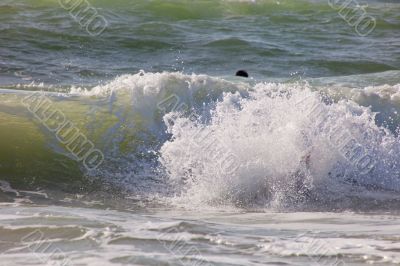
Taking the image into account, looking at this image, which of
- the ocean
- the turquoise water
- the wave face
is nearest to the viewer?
the ocean

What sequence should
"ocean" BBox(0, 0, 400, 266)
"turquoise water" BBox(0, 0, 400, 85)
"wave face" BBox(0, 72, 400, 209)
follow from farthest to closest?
"turquoise water" BBox(0, 0, 400, 85), "wave face" BBox(0, 72, 400, 209), "ocean" BBox(0, 0, 400, 266)

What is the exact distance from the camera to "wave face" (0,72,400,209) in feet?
23.9

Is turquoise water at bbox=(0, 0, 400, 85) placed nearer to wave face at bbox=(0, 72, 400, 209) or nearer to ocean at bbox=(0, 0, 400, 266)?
ocean at bbox=(0, 0, 400, 266)

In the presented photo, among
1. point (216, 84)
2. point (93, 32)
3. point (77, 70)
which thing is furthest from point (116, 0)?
point (216, 84)

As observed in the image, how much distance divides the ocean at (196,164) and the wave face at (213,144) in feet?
0.05

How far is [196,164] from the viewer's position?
7.57m

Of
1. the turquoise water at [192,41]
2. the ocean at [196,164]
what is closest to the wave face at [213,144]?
the ocean at [196,164]

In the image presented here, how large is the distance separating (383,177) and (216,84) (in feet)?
7.25

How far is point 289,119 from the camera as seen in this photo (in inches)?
314

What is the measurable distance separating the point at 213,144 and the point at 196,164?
0.29 m

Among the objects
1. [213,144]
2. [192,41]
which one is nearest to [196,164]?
[213,144]

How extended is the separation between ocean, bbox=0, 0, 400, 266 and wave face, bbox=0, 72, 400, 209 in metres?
0.01

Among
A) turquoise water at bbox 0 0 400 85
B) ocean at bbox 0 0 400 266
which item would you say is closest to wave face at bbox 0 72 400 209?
ocean at bbox 0 0 400 266

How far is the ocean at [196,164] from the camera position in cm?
504
